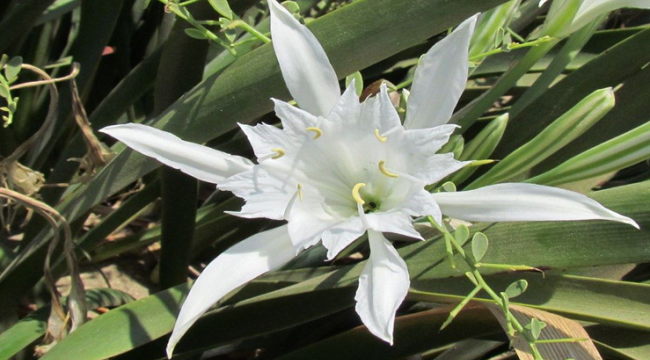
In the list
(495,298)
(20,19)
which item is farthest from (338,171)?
(20,19)

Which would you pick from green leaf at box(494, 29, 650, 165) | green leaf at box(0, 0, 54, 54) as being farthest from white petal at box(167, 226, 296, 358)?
green leaf at box(0, 0, 54, 54)

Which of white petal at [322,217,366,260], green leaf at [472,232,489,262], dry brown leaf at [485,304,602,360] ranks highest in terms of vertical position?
white petal at [322,217,366,260]

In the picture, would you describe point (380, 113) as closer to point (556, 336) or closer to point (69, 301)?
point (556, 336)

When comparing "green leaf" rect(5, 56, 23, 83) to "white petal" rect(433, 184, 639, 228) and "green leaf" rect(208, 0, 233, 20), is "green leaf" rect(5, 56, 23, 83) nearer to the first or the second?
"green leaf" rect(208, 0, 233, 20)

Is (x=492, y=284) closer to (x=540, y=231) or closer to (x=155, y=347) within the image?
(x=540, y=231)

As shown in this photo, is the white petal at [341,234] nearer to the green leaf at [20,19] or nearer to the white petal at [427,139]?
the white petal at [427,139]

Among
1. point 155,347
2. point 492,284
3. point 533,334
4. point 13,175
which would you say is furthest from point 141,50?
point 533,334

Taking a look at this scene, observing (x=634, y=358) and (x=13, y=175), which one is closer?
(x=634, y=358)

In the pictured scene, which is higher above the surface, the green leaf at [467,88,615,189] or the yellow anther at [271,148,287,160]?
the yellow anther at [271,148,287,160]
